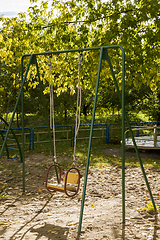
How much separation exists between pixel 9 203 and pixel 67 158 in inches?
168

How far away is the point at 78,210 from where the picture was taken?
5000 millimetres

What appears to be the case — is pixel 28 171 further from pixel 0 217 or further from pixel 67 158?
pixel 0 217

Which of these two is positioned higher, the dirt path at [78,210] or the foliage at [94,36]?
the foliage at [94,36]

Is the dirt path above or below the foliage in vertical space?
below

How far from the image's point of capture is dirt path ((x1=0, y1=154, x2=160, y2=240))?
12.9ft

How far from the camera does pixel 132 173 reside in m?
7.54

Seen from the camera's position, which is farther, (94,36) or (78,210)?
(94,36)

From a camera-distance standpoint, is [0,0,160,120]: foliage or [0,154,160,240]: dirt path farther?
[0,0,160,120]: foliage

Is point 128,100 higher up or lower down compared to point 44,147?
higher up

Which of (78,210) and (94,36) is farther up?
(94,36)

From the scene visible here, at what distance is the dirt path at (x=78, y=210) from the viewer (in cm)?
392

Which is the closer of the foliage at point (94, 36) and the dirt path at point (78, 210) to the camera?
the dirt path at point (78, 210)

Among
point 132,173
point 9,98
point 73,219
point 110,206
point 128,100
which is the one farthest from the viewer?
point 128,100

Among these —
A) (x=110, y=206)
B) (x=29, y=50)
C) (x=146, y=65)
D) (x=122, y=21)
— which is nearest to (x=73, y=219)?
(x=110, y=206)
